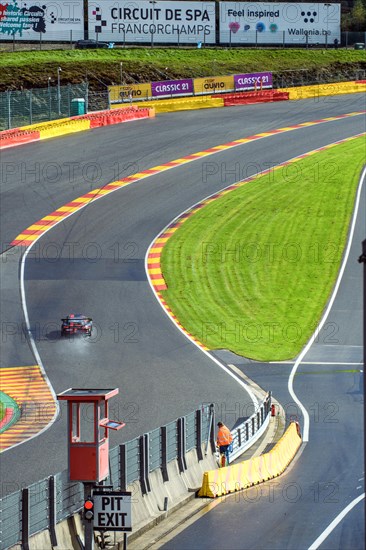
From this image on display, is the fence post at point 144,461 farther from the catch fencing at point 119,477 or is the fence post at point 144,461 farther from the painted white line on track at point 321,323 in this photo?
the painted white line on track at point 321,323

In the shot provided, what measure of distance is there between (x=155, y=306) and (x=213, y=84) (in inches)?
1318

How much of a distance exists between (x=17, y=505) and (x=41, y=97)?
46.5m

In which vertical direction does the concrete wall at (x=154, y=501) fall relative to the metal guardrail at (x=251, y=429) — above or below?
above

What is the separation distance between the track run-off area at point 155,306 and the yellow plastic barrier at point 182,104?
98 centimetres

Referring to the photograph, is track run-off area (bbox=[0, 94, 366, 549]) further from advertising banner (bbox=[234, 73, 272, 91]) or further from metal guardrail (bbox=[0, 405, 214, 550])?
advertising banner (bbox=[234, 73, 272, 91])

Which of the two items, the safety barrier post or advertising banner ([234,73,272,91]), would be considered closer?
the safety barrier post

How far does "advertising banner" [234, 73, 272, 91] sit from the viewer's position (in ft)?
240

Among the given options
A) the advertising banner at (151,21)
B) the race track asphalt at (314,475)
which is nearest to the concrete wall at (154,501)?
the race track asphalt at (314,475)

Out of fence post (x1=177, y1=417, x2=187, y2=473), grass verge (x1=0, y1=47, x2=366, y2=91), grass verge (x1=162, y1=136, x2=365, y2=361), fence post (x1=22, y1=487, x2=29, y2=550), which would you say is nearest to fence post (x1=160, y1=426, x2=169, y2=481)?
fence post (x1=177, y1=417, x2=187, y2=473)

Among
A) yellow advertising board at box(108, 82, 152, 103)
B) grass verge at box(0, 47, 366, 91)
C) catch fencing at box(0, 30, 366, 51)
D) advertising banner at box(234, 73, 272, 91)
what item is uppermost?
catch fencing at box(0, 30, 366, 51)

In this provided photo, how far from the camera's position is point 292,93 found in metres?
74.6

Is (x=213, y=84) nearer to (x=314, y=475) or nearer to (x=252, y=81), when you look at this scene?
(x=252, y=81)

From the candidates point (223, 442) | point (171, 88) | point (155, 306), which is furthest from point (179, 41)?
point (223, 442)

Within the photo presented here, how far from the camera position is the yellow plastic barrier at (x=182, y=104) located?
225 feet
